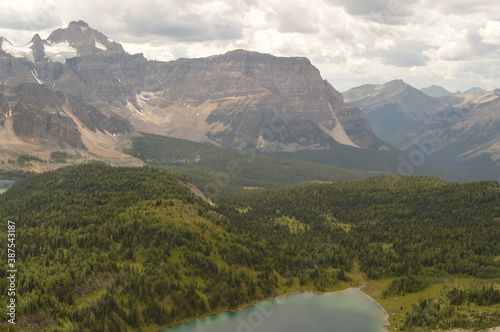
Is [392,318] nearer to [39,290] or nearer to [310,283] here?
[310,283]

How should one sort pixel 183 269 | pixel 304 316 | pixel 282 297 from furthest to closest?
pixel 282 297 < pixel 183 269 < pixel 304 316

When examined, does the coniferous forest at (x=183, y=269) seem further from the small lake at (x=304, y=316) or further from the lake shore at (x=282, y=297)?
the small lake at (x=304, y=316)

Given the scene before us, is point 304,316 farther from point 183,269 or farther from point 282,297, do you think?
point 183,269

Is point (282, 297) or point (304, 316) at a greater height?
point (282, 297)

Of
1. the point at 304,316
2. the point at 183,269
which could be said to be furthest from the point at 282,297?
the point at 183,269

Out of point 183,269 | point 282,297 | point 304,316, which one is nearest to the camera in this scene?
point 304,316

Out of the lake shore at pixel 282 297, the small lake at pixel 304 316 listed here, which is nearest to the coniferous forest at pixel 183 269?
the lake shore at pixel 282 297

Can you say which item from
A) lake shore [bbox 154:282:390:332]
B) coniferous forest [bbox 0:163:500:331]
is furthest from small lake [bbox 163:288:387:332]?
coniferous forest [bbox 0:163:500:331]

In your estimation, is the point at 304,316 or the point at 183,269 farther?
the point at 183,269

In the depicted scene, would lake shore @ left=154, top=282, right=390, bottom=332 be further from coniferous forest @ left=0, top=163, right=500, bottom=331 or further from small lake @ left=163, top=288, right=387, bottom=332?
coniferous forest @ left=0, top=163, right=500, bottom=331

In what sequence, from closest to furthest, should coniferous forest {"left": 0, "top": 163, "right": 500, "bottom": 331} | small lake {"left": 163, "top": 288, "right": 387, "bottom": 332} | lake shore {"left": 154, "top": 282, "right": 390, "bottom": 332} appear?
coniferous forest {"left": 0, "top": 163, "right": 500, "bottom": 331} → small lake {"left": 163, "top": 288, "right": 387, "bottom": 332} → lake shore {"left": 154, "top": 282, "right": 390, "bottom": 332}
